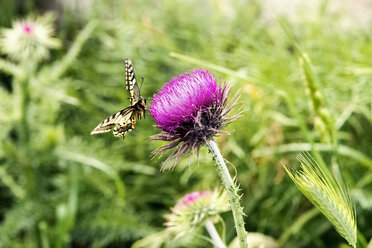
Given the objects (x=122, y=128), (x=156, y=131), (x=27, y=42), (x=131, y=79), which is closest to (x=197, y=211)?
(x=122, y=128)

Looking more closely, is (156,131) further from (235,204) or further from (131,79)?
(235,204)

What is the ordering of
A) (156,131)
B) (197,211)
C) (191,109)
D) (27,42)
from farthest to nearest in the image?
(156,131) < (27,42) < (197,211) < (191,109)

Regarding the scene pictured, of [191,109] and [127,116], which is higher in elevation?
[127,116]

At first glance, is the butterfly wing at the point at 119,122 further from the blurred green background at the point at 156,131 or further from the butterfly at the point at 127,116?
the blurred green background at the point at 156,131

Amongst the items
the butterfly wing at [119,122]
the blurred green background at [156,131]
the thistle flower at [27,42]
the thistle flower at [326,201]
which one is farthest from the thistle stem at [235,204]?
the thistle flower at [27,42]

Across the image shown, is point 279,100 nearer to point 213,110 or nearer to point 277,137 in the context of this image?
point 277,137

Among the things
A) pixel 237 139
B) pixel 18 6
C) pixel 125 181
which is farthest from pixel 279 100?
pixel 18 6
